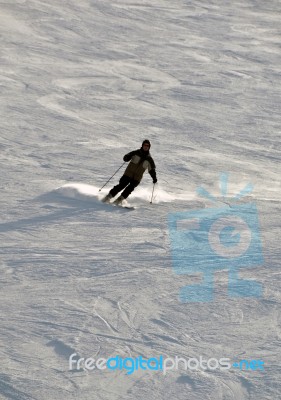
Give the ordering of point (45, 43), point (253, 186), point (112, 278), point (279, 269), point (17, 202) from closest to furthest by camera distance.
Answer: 1. point (112, 278)
2. point (279, 269)
3. point (17, 202)
4. point (253, 186)
5. point (45, 43)

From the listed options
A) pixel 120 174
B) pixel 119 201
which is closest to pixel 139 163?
pixel 119 201

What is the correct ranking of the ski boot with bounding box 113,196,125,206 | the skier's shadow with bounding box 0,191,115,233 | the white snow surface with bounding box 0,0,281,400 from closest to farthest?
the white snow surface with bounding box 0,0,281,400 → the skier's shadow with bounding box 0,191,115,233 → the ski boot with bounding box 113,196,125,206

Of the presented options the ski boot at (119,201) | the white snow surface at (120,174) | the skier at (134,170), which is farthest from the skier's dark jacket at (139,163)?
the white snow surface at (120,174)

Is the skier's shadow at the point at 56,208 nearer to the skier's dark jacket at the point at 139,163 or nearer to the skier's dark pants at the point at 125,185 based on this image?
the skier's dark pants at the point at 125,185

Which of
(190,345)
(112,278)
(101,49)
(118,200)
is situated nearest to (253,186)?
(118,200)

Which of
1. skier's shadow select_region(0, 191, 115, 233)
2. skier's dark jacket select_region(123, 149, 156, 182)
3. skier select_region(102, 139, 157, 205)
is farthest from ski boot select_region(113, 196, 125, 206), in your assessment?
skier's dark jacket select_region(123, 149, 156, 182)

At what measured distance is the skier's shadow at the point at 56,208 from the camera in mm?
9006

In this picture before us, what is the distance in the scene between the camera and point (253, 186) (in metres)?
11.1

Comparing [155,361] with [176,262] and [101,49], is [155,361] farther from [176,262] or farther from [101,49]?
[101,49]

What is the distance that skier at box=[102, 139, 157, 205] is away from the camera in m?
9.57

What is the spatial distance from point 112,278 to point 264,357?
72.2 inches

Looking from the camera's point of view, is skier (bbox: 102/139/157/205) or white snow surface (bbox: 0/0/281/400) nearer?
white snow surface (bbox: 0/0/281/400)

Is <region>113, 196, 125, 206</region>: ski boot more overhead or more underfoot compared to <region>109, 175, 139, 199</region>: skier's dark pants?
more underfoot

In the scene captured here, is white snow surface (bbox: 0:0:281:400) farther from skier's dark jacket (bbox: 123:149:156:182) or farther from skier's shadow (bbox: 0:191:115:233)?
skier's dark jacket (bbox: 123:149:156:182)
